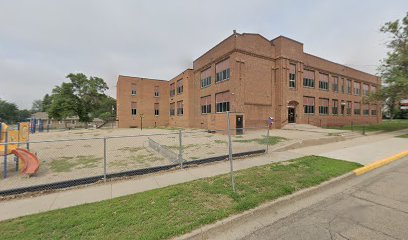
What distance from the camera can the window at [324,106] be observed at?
2975 centimetres

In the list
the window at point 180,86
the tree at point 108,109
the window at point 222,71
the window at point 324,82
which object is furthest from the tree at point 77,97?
the window at point 324,82

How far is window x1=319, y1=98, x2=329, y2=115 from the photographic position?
97.6ft

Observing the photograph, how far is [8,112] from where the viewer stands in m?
81.1

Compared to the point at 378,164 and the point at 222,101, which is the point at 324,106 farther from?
the point at 378,164

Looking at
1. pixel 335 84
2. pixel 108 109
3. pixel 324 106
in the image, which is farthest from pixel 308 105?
pixel 108 109

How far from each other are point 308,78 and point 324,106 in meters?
5.88

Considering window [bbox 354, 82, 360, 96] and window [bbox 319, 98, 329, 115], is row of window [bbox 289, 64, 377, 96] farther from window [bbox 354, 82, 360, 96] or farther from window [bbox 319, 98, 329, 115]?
window [bbox 319, 98, 329, 115]

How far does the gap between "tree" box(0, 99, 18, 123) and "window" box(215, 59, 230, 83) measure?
98523 mm

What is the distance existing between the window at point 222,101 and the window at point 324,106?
1687 cm

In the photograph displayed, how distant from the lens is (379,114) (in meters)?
42.3

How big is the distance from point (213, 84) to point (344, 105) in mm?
25539

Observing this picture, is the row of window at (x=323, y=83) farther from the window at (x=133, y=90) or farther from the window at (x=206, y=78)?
the window at (x=133, y=90)

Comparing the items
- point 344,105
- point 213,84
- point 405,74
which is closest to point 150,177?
point 213,84

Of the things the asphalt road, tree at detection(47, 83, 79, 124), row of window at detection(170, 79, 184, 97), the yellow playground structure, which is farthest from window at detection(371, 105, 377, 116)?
tree at detection(47, 83, 79, 124)
